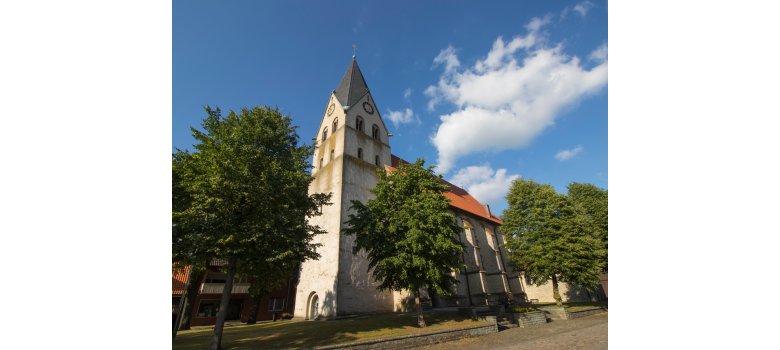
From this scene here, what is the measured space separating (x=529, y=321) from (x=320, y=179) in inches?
822

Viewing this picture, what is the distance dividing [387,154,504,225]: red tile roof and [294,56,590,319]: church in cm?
35

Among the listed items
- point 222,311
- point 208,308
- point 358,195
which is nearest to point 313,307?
point 358,195

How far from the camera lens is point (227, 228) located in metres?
12.0

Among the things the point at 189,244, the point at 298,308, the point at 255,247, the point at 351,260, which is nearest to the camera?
the point at 189,244

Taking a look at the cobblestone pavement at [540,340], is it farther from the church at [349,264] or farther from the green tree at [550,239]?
the green tree at [550,239]

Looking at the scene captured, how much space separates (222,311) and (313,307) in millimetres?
14304

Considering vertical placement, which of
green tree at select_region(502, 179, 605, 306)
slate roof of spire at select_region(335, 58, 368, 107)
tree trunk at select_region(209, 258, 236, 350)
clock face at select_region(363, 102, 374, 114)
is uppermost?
slate roof of spire at select_region(335, 58, 368, 107)

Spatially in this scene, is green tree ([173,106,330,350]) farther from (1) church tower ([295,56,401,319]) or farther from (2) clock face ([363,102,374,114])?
(2) clock face ([363,102,374,114])

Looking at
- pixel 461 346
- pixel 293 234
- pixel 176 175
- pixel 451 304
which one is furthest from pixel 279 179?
pixel 451 304

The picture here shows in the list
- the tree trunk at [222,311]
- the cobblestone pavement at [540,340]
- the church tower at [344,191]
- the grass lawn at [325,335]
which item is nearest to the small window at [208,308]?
the church tower at [344,191]

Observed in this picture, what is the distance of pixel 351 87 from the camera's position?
36375 mm

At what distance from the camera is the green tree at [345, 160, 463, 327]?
52.5 ft

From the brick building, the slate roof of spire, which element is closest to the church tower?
the slate roof of spire
